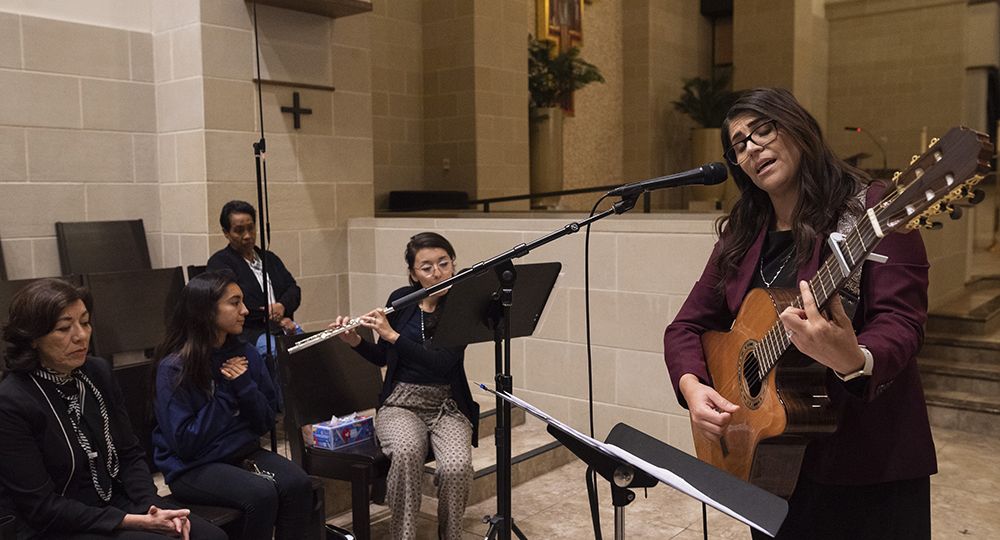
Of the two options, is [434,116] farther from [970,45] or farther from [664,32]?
[970,45]

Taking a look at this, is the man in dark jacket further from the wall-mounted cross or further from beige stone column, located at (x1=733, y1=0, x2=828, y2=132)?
A: beige stone column, located at (x1=733, y1=0, x2=828, y2=132)

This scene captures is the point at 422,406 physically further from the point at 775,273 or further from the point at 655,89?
the point at 655,89

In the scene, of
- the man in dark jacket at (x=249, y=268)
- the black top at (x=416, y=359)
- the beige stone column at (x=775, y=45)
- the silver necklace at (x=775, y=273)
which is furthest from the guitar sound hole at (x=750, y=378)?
the beige stone column at (x=775, y=45)

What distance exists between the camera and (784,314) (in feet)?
4.66

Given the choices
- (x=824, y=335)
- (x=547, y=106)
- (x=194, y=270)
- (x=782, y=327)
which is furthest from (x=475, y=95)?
(x=824, y=335)

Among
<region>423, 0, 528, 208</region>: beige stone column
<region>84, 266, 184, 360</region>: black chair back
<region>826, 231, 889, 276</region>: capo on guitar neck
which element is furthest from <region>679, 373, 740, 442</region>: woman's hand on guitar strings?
<region>423, 0, 528, 208</region>: beige stone column

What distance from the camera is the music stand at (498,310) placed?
253 centimetres

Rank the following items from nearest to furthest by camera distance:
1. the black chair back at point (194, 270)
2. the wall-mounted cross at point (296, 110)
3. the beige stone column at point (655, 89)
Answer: the black chair back at point (194, 270) → the wall-mounted cross at point (296, 110) → the beige stone column at point (655, 89)

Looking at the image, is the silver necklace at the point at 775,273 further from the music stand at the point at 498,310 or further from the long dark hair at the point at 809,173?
the music stand at the point at 498,310

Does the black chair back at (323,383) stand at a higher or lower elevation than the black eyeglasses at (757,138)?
lower

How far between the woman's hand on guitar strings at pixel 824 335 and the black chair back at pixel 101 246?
4.25 m

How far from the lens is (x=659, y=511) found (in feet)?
12.8

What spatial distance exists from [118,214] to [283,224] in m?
0.95

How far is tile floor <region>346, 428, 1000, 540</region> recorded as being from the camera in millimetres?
3615
